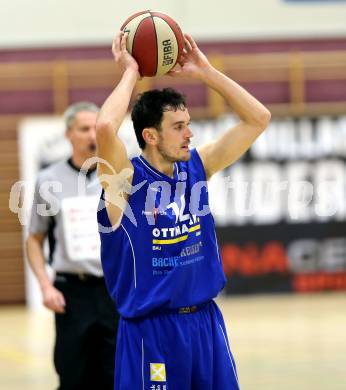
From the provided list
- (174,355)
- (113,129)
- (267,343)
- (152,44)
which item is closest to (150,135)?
(113,129)

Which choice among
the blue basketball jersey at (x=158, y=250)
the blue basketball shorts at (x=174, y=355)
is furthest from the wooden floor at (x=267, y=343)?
the blue basketball jersey at (x=158, y=250)

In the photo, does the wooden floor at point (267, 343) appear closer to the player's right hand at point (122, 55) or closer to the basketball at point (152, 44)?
the basketball at point (152, 44)

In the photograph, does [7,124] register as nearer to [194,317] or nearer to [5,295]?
[5,295]

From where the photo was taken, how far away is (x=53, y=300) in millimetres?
5531

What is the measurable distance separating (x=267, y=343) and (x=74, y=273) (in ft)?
14.2

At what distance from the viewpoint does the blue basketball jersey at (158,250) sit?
4.11m

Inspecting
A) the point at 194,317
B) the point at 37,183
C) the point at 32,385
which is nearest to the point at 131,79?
the point at 194,317

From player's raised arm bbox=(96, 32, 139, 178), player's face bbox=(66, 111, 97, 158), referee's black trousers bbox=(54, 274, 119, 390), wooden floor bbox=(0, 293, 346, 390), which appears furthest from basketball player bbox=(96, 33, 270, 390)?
wooden floor bbox=(0, 293, 346, 390)

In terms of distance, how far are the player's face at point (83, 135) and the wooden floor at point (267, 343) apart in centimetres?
247

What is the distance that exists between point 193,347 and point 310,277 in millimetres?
9865

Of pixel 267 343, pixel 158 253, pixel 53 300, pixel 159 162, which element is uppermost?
pixel 159 162

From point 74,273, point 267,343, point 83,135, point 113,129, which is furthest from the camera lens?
point 267,343

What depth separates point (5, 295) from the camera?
14.0 metres

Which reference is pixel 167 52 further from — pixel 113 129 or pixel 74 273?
pixel 74 273
